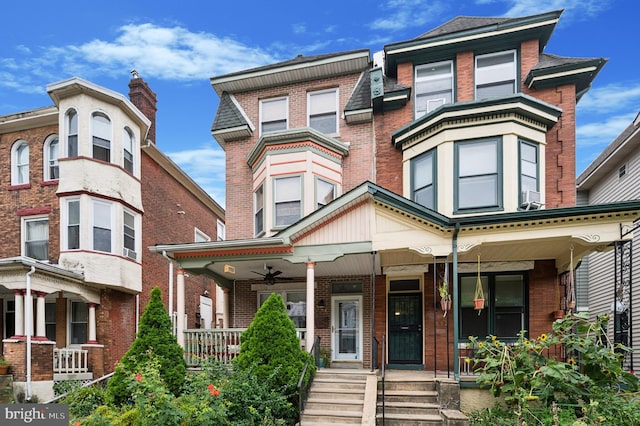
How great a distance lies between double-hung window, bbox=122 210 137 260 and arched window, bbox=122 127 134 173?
5.81ft

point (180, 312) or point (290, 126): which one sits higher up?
point (290, 126)

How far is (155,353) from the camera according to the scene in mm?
8852

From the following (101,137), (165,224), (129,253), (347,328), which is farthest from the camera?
(165,224)

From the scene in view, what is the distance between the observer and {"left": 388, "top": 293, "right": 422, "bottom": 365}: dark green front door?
11.5 metres

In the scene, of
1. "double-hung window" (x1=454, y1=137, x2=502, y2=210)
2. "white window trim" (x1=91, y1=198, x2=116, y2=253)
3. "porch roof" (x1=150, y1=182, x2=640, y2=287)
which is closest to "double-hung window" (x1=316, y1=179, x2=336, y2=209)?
"porch roof" (x1=150, y1=182, x2=640, y2=287)

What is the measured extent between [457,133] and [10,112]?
51.7ft

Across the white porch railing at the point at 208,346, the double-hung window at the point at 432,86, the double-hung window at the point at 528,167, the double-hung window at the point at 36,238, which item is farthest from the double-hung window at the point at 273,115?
the double-hung window at the point at 36,238

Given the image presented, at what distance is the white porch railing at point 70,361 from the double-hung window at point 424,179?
38.2 feet

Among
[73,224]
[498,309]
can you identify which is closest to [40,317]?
[73,224]

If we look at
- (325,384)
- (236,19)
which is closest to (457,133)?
(325,384)

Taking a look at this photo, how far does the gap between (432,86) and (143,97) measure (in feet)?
39.5

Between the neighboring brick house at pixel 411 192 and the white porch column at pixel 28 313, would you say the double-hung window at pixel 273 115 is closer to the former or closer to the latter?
the neighboring brick house at pixel 411 192

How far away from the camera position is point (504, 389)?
768cm

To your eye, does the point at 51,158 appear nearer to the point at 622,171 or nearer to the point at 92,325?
the point at 92,325
